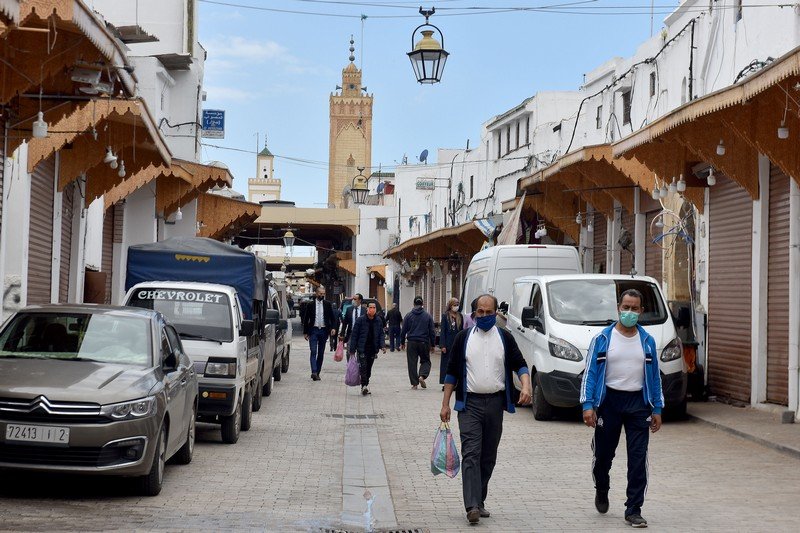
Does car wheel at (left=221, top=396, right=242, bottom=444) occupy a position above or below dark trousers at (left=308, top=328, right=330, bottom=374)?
below

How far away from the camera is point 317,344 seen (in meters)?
26.0

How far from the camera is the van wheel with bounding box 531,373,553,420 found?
56.0 ft

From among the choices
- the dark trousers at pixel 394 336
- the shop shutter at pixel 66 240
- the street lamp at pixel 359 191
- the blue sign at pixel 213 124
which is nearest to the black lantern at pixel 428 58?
the shop shutter at pixel 66 240

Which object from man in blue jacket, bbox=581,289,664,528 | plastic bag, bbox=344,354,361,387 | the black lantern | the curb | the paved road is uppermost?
the black lantern

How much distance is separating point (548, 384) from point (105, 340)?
771cm

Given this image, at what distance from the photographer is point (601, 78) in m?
31.8

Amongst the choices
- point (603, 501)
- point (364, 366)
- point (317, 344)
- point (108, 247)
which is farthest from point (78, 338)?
point (108, 247)

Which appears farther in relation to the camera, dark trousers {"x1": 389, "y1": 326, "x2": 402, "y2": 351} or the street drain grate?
dark trousers {"x1": 389, "y1": 326, "x2": 402, "y2": 351}

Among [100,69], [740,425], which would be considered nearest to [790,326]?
[740,425]

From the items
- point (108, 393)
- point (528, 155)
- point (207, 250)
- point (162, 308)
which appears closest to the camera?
point (108, 393)

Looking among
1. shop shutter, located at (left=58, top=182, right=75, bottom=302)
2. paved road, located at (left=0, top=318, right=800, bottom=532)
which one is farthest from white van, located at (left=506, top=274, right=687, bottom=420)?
shop shutter, located at (left=58, top=182, right=75, bottom=302)

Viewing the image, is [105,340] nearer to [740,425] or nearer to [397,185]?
[740,425]

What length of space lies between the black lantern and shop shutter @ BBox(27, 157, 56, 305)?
608cm

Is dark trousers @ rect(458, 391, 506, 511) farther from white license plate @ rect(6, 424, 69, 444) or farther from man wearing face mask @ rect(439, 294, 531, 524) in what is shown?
white license plate @ rect(6, 424, 69, 444)
